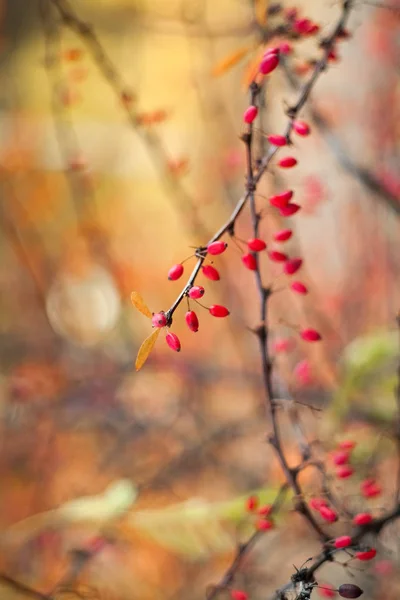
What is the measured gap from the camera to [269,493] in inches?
23.3

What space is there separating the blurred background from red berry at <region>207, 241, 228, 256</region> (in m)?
0.14

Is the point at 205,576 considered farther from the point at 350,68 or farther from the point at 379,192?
the point at 350,68

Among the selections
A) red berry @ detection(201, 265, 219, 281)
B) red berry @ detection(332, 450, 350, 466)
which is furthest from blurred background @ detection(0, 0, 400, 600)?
red berry @ detection(201, 265, 219, 281)

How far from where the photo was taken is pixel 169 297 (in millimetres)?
2066

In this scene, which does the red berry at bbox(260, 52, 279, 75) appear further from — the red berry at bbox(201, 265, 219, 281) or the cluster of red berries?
the cluster of red berries

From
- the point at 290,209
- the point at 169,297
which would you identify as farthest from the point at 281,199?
the point at 169,297

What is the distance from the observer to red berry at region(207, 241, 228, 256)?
0.35 meters

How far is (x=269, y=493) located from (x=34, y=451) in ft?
3.46

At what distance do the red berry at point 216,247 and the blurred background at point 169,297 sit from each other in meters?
0.14

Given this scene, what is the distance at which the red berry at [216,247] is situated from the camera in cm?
35

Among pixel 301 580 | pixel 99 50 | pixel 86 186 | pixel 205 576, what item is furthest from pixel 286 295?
pixel 301 580

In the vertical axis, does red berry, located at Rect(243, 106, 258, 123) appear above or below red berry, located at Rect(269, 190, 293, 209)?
above

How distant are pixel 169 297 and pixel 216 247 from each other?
5.62 feet

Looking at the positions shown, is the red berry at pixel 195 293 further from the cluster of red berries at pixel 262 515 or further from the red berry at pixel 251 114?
the cluster of red berries at pixel 262 515
